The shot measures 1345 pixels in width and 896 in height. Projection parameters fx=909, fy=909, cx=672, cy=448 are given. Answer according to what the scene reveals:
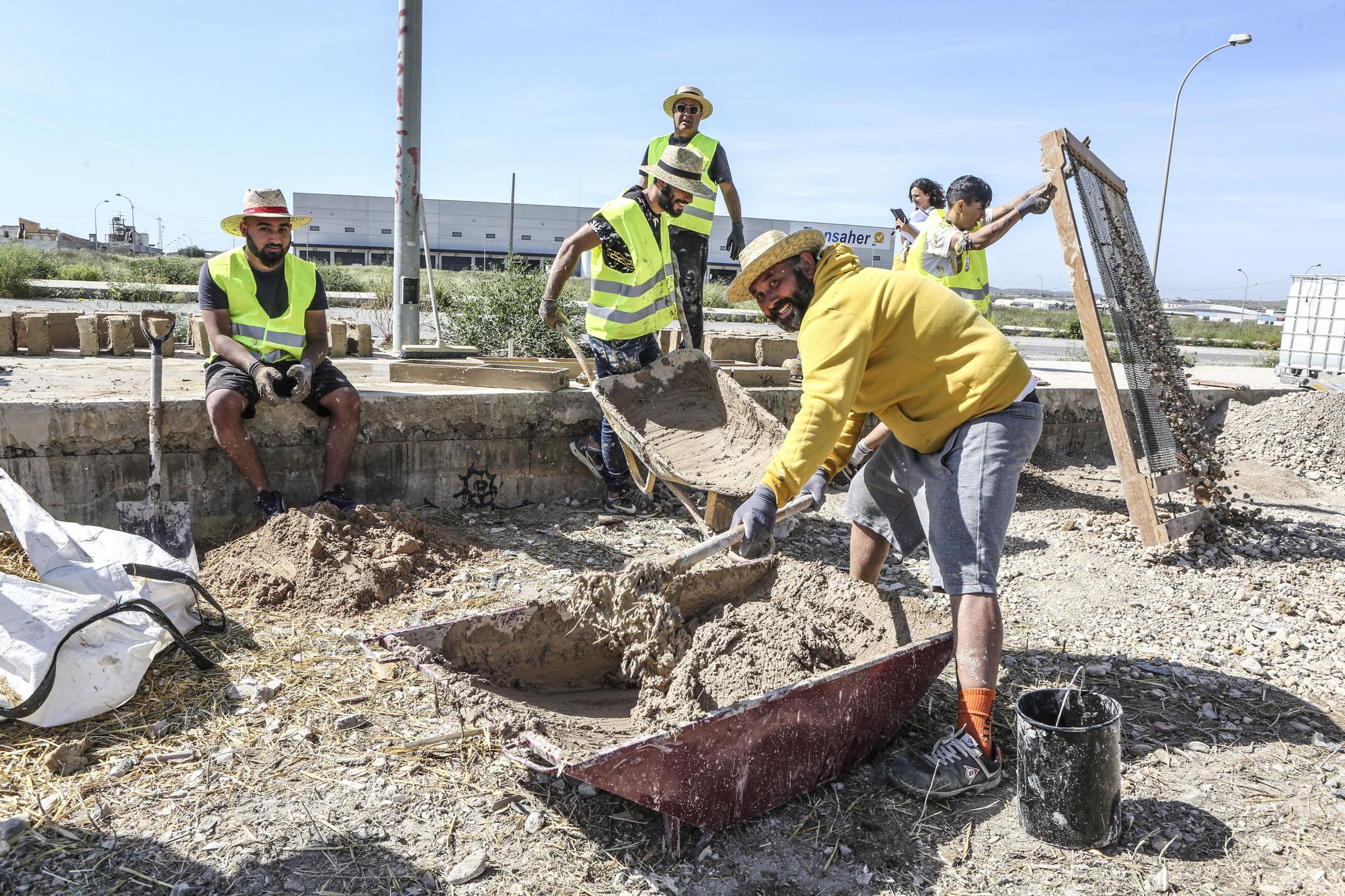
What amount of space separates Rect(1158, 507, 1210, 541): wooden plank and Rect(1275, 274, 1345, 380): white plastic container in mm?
6854

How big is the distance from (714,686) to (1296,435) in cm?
718

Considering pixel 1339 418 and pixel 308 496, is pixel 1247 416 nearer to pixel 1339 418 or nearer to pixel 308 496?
pixel 1339 418

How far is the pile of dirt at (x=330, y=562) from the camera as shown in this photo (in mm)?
3943

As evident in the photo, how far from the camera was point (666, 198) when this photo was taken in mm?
4836

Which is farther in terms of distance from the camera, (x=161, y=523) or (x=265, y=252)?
(x=265, y=252)

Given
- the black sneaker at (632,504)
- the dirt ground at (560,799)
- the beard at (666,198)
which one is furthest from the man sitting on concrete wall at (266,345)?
the beard at (666,198)

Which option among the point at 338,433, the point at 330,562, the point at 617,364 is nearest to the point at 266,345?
the point at 338,433

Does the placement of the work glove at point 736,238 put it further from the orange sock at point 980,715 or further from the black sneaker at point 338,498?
the orange sock at point 980,715

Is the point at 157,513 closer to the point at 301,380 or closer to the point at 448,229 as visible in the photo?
the point at 301,380

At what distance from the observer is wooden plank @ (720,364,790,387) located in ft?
20.5

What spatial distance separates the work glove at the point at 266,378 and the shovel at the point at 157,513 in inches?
15.9

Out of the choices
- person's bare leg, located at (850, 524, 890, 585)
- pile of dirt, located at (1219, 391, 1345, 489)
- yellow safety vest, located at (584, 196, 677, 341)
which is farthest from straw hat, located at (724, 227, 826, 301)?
pile of dirt, located at (1219, 391, 1345, 489)

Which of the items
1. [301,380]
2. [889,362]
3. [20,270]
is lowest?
[301,380]

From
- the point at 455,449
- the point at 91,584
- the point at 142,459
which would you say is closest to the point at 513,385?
the point at 455,449
